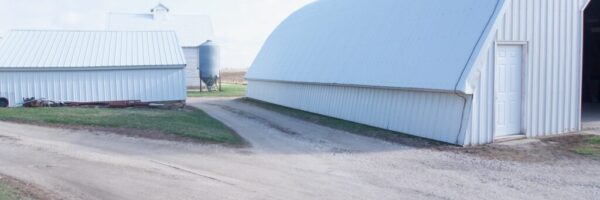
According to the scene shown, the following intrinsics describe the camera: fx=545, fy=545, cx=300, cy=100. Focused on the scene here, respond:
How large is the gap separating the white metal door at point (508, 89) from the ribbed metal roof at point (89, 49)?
15.6 m

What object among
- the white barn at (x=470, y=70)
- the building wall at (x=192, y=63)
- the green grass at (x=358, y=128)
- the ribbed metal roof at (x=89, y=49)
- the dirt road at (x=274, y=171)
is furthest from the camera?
the building wall at (x=192, y=63)

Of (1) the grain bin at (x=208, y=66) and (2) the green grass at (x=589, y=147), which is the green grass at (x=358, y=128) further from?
(1) the grain bin at (x=208, y=66)

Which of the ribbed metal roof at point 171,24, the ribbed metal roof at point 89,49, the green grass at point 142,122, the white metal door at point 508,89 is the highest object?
the ribbed metal roof at point 171,24

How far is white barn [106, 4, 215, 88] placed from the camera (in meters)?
47.6

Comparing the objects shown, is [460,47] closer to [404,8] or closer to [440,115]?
[440,115]

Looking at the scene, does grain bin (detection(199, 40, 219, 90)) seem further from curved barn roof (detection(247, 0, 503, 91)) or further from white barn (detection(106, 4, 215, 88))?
curved barn roof (detection(247, 0, 503, 91))

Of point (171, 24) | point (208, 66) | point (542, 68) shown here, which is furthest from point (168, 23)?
point (542, 68)

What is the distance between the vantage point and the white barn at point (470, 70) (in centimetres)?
1290

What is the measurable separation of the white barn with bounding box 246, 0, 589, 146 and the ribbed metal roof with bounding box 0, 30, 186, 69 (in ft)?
35.6

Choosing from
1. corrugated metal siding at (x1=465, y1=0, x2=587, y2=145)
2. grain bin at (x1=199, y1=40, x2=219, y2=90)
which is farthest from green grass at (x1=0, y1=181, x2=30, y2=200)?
grain bin at (x1=199, y1=40, x2=219, y2=90)

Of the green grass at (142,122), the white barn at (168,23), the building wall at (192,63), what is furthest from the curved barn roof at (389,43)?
the white barn at (168,23)

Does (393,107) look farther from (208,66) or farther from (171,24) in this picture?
(171,24)

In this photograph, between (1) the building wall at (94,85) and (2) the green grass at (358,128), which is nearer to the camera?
(2) the green grass at (358,128)

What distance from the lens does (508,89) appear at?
13.5 m
